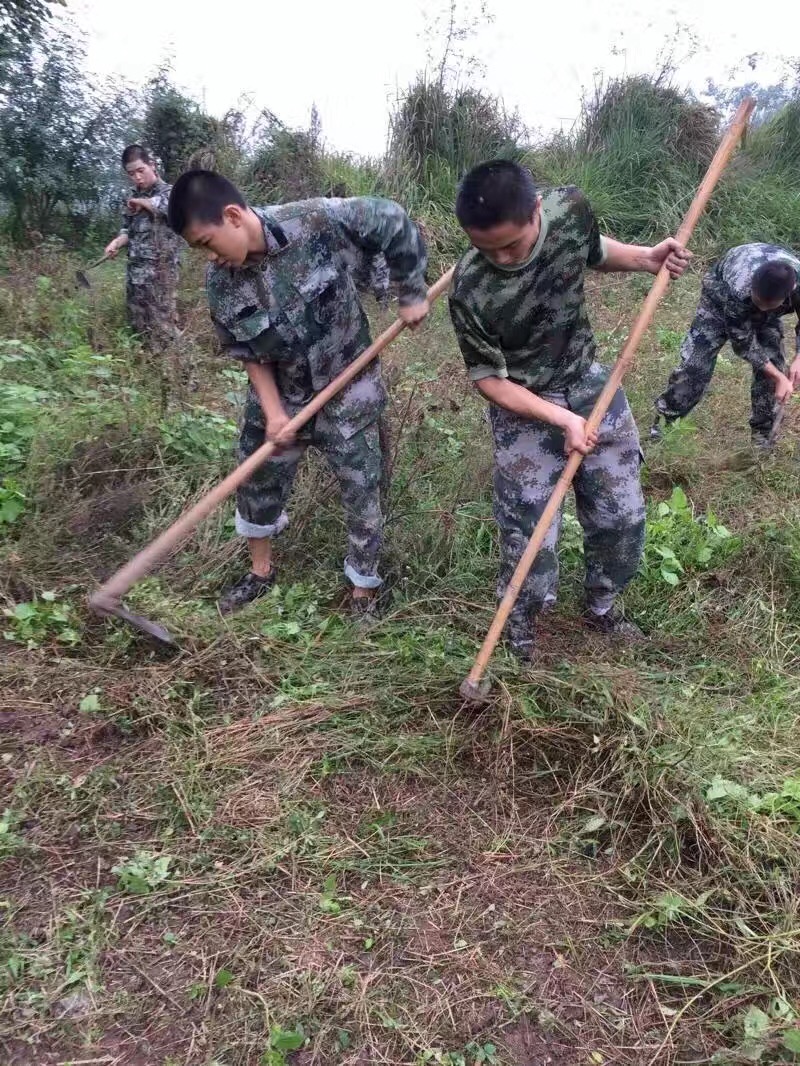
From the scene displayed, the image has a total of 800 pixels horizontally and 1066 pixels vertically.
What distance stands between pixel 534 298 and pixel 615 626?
1.29m

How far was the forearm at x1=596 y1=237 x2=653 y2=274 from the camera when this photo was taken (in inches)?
93.4

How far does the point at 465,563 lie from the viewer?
3.14 meters

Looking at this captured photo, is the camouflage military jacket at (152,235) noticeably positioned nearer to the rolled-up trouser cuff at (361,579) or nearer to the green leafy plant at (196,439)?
the green leafy plant at (196,439)

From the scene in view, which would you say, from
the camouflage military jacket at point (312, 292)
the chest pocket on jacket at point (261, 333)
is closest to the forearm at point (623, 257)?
the camouflage military jacket at point (312, 292)

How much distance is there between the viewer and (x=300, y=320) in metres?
2.56

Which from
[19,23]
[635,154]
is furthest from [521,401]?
[635,154]

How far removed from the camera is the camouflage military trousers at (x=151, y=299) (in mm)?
5492

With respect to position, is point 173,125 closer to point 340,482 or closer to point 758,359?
point 758,359

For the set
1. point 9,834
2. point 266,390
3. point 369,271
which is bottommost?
point 9,834

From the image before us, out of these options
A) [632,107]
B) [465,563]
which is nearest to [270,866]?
[465,563]

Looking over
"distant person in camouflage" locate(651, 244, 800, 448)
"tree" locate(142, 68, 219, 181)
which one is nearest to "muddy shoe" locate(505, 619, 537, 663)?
"distant person in camouflage" locate(651, 244, 800, 448)

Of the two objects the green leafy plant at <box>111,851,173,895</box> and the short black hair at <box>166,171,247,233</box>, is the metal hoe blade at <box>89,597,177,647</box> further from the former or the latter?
the short black hair at <box>166,171,247,233</box>

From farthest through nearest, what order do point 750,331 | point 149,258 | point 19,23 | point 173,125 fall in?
point 173,125 → point 19,23 → point 149,258 → point 750,331

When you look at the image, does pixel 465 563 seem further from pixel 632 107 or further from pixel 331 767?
pixel 632 107
